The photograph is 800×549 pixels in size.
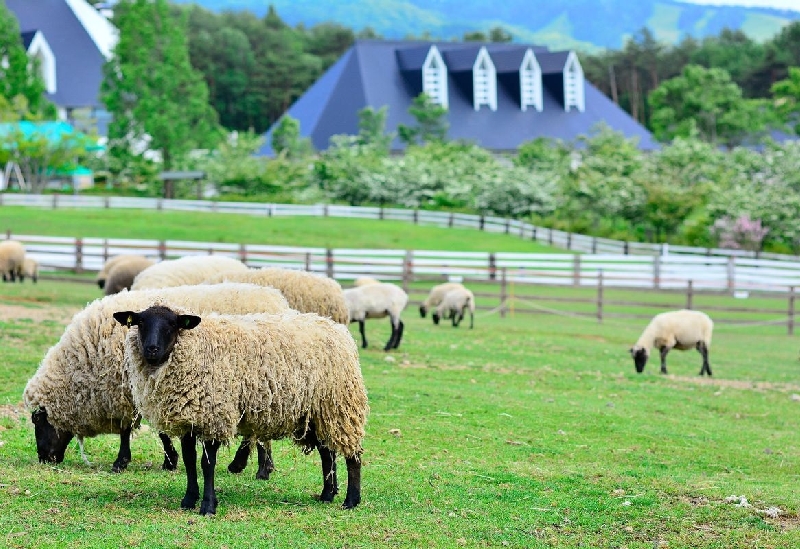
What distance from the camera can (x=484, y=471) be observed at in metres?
10.5

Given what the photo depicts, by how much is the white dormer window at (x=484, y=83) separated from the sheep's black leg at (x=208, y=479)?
62022 millimetres

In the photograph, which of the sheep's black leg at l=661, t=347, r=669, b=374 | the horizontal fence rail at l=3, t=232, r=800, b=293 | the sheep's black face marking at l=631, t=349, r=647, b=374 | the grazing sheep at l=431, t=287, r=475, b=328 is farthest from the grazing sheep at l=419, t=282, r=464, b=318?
the sheep's black face marking at l=631, t=349, r=647, b=374

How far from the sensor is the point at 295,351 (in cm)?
880

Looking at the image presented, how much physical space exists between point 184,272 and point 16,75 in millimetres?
53195

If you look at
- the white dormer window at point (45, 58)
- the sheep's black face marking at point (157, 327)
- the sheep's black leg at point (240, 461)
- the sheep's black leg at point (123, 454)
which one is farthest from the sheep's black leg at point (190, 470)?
the white dormer window at point (45, 58)

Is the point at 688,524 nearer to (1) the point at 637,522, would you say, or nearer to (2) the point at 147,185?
(1) the point at 637,522

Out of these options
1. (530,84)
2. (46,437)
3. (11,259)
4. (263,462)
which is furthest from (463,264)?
(530,84)

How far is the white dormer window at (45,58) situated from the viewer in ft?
242

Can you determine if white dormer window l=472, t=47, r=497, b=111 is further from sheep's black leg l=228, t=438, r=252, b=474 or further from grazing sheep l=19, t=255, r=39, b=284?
sheep's black leg l=228, t=438, r=252, b=474

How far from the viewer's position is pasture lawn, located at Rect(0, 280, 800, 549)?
8055 mm

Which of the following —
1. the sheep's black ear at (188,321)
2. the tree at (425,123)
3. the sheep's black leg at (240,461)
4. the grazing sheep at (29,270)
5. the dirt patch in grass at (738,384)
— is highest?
the tree at (425,123)

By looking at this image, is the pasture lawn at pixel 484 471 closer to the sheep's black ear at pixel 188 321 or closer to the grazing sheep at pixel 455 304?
the sheep's black ear at pixel 188 321

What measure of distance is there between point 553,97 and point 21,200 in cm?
3428

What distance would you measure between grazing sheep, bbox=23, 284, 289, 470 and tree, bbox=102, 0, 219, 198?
49.1m
